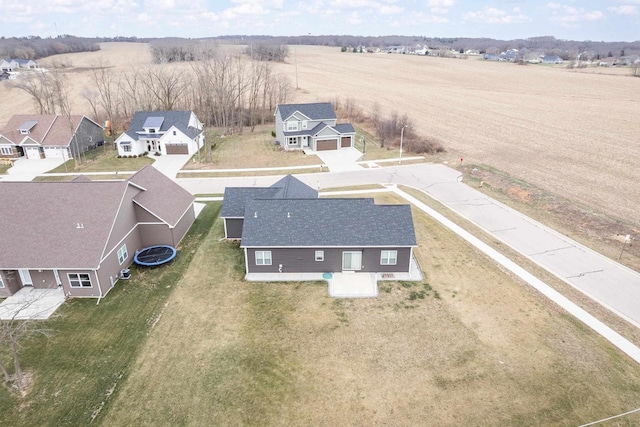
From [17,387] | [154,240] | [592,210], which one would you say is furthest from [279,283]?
[592,210]

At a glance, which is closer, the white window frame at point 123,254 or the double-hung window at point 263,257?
the double-hung window at point 263,257

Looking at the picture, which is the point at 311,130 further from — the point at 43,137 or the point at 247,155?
the point at 43,137

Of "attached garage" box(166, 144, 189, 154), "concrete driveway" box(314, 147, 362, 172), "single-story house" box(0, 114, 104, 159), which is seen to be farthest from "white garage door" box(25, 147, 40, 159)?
"concrete driveway" box(314, 147, 362, 172)

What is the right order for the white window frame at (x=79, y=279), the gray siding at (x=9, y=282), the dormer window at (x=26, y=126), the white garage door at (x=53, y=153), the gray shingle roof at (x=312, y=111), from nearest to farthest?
the gray siding at (x=9, y=282)
the white window frame at (x=79, y=279)
the dormer window at (x=26, y=126)
the white garage door at (x=53, y=153)
the gray shingle roof at (x=312, y=111)

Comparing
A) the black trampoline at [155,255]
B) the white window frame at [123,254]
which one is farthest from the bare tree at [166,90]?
the white window frame at [123,254]

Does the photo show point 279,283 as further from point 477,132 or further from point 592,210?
point 477,132

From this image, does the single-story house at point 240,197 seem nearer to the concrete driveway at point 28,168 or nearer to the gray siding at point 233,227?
the gray siding at point 233,227

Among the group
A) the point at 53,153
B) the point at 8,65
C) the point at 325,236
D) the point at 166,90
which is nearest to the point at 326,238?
the point at 325,236
